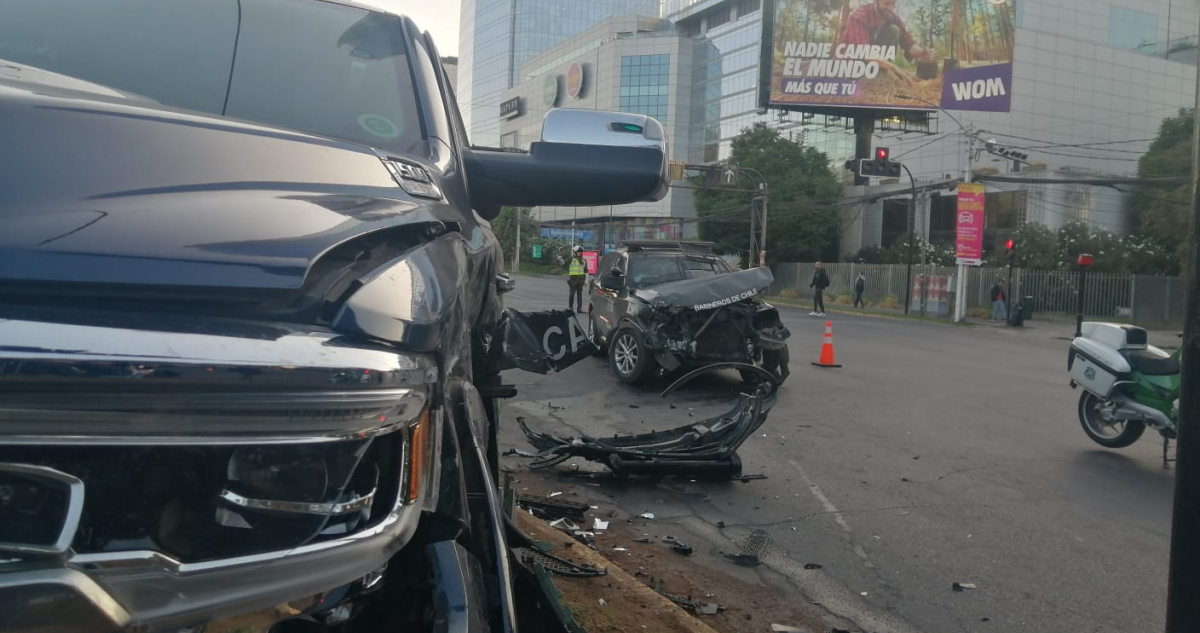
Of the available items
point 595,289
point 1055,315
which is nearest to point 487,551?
point 595,289

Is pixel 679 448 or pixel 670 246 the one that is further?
pixel 670 246

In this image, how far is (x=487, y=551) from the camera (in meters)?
1.82

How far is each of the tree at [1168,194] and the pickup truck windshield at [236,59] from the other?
35880 millimetres

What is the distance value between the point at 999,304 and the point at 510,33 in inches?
4153

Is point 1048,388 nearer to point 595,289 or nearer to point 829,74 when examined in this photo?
point 595,289

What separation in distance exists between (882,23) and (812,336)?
35.4m

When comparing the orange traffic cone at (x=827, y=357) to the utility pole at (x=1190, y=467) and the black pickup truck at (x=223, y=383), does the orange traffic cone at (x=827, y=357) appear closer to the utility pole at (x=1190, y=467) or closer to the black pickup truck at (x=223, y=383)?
the utility pole at (x=1190, y=467)

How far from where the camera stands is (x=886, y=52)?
50688mm

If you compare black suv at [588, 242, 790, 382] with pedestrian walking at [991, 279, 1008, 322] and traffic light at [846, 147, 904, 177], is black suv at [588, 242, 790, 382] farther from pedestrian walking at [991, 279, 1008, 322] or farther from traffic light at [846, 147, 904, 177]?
pedestrian walking at [991, 279, 1008, 322]

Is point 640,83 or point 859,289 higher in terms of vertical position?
point 640,83

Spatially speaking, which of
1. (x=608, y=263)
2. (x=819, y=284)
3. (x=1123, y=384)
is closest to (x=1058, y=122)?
(x=819, y=284)

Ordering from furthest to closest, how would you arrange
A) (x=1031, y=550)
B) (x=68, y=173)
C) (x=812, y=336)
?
(x=812, y=336) < (x=1031, y=550) < (x=68, y=173)

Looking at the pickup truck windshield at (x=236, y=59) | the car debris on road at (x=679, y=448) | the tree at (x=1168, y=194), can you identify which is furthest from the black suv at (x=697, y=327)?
the tree at (x=1168, y=194)

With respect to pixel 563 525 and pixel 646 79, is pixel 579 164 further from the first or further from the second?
pixel 646 79
